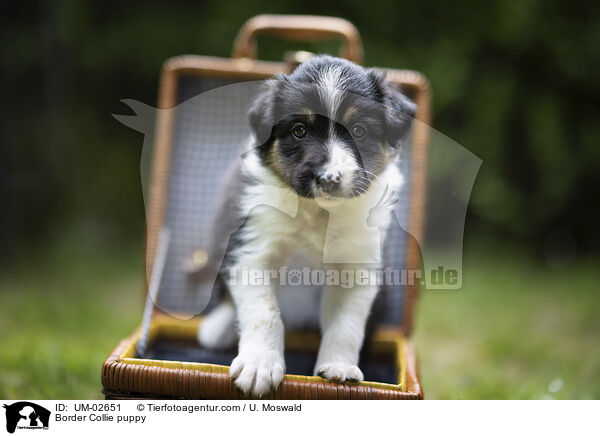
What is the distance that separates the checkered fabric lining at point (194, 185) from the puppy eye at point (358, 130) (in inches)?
33.1

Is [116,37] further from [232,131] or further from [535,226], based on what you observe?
[535,226]

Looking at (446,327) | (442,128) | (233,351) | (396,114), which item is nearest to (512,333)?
(446,327)

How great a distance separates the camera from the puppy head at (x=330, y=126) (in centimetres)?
134

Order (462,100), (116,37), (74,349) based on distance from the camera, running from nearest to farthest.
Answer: (74,349) < (462,100) < (116,37)

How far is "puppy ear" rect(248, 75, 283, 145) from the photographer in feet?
4.80

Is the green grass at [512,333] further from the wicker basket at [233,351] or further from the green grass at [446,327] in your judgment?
the wicker basket at [233,351]

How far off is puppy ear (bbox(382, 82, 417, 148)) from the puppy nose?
0.24 metres

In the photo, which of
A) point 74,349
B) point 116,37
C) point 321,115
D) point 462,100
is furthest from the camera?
point 116,37

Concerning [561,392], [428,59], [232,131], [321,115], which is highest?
[428,59]

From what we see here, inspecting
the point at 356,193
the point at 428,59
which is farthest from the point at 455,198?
the point at 428,59

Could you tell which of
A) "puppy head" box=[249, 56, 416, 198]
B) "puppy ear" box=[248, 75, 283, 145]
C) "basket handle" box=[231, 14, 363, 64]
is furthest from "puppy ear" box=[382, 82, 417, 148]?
"basket handle" box=[231, 14, 363, 64]

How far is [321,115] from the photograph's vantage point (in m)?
1.36

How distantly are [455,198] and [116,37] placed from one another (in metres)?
2.28

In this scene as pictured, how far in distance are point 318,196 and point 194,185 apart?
1.05 metres
